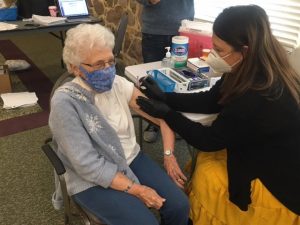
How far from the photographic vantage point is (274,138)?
126 centimetres

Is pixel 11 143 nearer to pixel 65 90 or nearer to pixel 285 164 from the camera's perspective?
pixel 65 90

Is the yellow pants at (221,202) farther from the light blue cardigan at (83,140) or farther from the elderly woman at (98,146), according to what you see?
the light blue cardigan at (83,140)

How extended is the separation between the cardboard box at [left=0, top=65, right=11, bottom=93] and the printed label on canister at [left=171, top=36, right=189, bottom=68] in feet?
7.14

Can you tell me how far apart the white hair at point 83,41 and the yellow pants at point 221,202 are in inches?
28.3

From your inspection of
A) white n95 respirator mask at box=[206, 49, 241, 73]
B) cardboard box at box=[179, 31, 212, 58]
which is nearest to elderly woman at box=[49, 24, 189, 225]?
white n95 respirator mask at box=[206, 49, 241, 73]

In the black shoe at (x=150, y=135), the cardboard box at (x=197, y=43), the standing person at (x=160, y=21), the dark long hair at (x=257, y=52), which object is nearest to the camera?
the dark long hair at (x=257, y=52)

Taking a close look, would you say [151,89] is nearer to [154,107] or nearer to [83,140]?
[154,107]

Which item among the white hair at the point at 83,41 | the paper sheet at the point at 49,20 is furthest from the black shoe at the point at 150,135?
the paper sheet at the point at 49,20

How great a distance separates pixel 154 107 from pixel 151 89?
14 centimetres

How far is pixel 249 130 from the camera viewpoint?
124cm

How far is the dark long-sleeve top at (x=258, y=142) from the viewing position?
3.96 ft

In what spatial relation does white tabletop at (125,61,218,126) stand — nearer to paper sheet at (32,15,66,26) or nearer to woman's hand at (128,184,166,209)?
woman's hand at (128,184,166,209)

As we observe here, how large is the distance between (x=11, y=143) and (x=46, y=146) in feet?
4.80

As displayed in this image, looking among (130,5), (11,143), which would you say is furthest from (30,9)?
(11,143)
